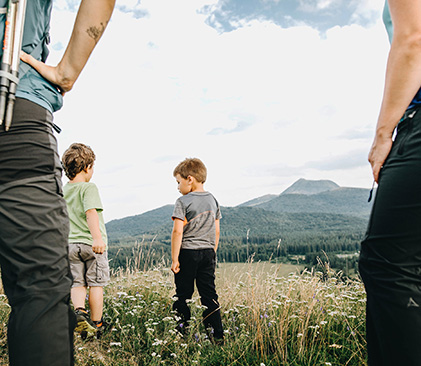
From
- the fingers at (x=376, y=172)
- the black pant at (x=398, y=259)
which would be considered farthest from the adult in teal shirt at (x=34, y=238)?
the fingers at (x=376, y=172)

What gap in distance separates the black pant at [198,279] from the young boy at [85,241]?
79cm

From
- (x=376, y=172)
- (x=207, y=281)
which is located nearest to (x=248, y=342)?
(x=207, y=281)

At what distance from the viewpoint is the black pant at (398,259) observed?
3.67 feet

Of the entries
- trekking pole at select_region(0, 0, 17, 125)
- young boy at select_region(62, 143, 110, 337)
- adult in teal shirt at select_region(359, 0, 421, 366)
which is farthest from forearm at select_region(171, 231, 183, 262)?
trekking pole at select_region(0, 0, 17, 125)

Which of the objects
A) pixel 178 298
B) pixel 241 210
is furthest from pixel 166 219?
pixel 178 298

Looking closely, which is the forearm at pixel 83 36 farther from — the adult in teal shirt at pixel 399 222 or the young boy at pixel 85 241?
the young boy at pixel 85 241

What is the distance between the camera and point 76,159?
386 centimetres

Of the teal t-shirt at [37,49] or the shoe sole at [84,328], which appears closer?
the teal t-shirt at [37,49]

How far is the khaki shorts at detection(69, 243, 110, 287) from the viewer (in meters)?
3.61

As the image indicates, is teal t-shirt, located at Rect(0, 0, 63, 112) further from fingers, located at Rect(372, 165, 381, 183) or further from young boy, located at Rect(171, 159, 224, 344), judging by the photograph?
young boy, located at Rect(171, 159, 224, 344)

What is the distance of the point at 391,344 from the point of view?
3.73 ft

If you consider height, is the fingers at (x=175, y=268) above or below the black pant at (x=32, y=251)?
below

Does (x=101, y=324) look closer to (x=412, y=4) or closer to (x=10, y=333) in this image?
(x=10, y=333)

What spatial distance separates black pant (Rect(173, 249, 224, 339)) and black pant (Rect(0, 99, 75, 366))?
258 centimetres
